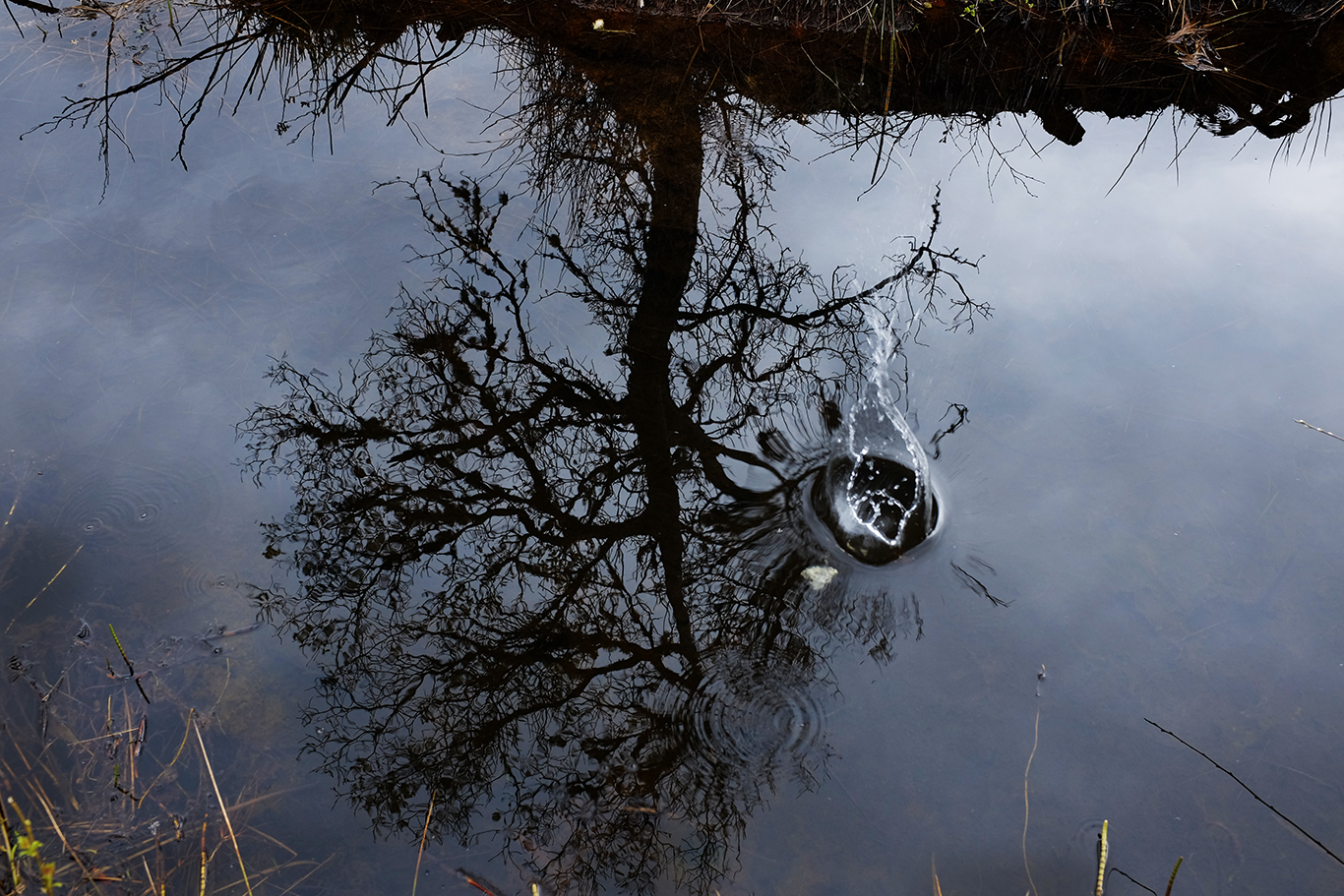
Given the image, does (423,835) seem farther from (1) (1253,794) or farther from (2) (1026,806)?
(1) (1253,794)

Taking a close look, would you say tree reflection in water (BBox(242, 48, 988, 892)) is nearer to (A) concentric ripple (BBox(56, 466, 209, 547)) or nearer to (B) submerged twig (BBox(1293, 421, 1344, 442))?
(A) concentric ripple (BBox(56, 466, 209, 547))

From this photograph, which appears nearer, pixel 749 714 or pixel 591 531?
pixel 749 714

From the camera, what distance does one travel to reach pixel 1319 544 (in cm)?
282

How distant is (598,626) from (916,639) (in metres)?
0.98


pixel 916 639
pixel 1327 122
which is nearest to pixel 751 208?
pixel 916 639

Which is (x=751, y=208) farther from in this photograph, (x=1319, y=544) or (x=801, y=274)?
(x=1319, y=544)

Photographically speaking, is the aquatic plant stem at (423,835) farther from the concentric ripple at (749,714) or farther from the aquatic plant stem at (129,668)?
the aquatic plant stem at (129,668)

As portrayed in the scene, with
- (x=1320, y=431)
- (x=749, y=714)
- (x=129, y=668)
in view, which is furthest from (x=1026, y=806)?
(x=129, y=668)

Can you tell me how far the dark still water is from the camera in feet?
7.43

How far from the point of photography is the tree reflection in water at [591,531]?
233 cm

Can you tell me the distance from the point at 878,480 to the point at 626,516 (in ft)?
2.87

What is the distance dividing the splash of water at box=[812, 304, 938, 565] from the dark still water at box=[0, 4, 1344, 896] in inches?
0.6

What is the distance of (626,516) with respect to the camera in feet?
9.45

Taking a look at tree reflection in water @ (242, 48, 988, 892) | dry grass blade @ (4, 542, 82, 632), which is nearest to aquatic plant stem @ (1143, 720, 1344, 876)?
tree reflection in water @ (242, 48, 988, 892)
